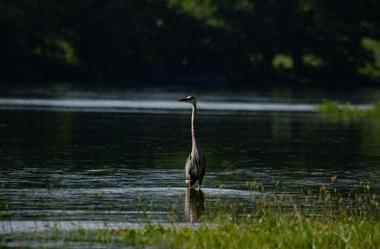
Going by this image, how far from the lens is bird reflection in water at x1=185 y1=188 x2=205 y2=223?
73.6 feet

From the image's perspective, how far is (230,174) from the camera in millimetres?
31000

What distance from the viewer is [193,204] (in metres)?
24.3

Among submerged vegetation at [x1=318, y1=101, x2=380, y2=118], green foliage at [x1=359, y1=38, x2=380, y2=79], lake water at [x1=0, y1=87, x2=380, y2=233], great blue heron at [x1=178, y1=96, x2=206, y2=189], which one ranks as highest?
great blue heron at [x1=178, y1=96, x2=206, y2=189]

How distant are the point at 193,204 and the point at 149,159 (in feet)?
35.2

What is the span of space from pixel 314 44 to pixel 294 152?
3746 inches

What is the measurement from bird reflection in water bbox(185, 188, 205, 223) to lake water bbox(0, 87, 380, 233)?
36mm

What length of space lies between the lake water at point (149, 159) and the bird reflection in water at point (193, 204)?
0.04m

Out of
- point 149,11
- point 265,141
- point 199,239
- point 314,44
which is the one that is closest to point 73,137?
point 265,141

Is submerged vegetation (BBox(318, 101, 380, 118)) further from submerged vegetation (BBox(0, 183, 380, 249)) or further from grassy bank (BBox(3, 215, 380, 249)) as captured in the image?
grassy bank (BBox(3, 215, 380, 249))

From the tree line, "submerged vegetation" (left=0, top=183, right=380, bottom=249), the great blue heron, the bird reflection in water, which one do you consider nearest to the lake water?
the bird reflection in water

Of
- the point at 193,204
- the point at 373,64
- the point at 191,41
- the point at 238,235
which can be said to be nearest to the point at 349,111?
the point at 193,204

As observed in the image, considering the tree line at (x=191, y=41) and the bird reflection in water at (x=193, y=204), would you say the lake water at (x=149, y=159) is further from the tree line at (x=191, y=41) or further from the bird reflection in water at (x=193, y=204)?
the tree line at (x=191, y=41)

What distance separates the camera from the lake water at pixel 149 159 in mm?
23328

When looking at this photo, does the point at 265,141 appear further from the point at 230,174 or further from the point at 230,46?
the point at 230,46
